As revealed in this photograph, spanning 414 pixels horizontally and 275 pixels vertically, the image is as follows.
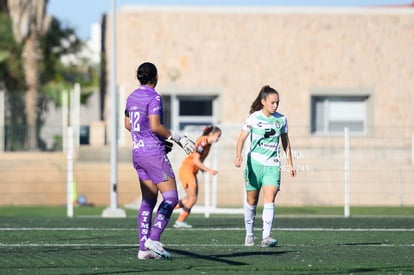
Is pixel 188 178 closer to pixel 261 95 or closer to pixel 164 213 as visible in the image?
pixel 261 95

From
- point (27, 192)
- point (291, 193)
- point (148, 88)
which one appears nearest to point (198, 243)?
point (148, 88)

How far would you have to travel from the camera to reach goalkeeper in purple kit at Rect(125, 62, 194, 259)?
1262 centimetres

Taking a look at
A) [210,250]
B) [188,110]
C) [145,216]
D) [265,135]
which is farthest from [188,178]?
[188,110]

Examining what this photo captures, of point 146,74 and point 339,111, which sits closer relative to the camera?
point 146,74

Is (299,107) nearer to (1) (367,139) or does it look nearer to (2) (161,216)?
(1) (367,139)

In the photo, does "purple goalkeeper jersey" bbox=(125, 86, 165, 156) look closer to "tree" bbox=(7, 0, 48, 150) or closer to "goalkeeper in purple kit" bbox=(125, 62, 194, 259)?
"goalkeeper in purple kit" bbox=(125, 62, 194, 259)

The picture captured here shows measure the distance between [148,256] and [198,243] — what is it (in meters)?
2.75

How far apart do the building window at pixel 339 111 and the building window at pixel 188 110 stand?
3355 millimetres

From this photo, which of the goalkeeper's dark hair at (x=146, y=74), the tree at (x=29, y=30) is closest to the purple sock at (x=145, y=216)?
the goalkeeper's dark hair at (x=146, y=74)

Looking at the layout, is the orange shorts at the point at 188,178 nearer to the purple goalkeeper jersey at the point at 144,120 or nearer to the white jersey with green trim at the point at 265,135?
the white jersey with green trim at the point at 265,135

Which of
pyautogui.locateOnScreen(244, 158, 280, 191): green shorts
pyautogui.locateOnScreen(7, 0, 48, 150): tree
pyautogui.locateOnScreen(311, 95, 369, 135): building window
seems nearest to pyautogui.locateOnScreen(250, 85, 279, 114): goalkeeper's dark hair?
pyautogui.locateOnScreen(244, 158, 280, 191): green shorts

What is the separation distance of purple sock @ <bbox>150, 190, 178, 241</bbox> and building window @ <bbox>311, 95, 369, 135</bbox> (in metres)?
28.1

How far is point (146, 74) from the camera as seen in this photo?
12.8 metres

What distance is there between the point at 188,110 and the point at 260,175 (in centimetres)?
2656
